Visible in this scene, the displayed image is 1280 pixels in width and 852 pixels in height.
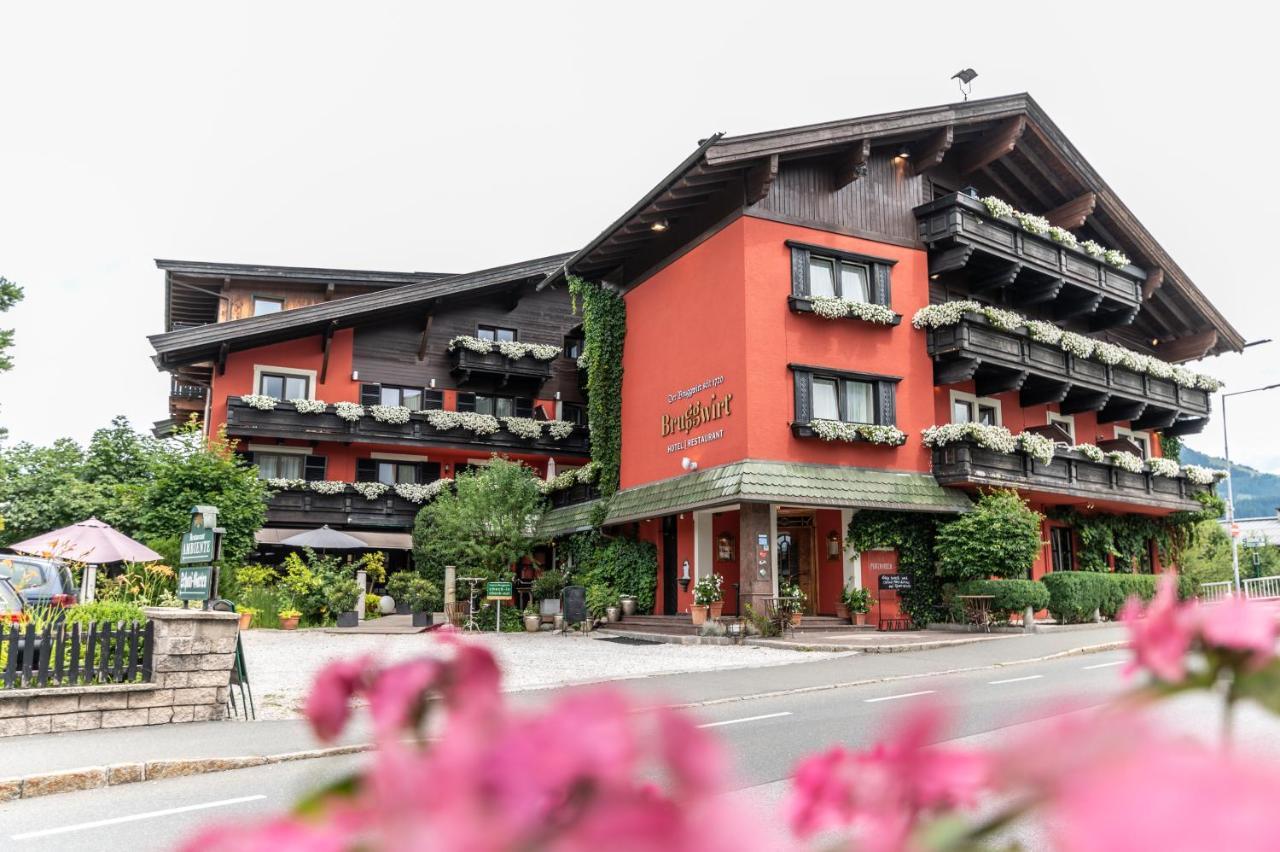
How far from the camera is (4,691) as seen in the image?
847 centimetres

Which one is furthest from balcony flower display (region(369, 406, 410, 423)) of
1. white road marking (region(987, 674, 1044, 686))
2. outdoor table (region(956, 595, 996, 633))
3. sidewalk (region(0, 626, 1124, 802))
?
white road marking (region(987, 674, 1044, 686))

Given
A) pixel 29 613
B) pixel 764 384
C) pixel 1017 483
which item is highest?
pixel 764 384

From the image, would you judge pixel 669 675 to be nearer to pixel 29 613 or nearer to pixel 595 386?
pixel 29 613

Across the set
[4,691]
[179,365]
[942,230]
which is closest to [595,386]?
[942,230]

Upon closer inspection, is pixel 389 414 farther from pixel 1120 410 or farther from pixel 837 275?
pixel 1120 410

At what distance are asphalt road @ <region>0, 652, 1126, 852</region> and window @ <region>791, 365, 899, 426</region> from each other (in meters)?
9.88

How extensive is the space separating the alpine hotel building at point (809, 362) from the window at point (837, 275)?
59 millimetres

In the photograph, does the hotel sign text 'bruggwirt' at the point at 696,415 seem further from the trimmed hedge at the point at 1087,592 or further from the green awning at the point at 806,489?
the trimmed hedge at the point at 1087,592

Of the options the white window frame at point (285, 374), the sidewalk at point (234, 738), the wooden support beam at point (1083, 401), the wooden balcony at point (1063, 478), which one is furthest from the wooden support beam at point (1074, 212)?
the white window frame at point (285, 374)

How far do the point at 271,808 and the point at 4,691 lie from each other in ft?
13.0

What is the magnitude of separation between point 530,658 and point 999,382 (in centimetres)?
1355

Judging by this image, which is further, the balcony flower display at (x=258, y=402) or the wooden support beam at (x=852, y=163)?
the balcony flower display at (x=258, y=402)

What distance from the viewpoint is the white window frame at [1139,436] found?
29047mm

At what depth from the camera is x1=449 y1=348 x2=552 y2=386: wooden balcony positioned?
1232 inches
